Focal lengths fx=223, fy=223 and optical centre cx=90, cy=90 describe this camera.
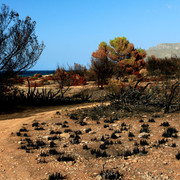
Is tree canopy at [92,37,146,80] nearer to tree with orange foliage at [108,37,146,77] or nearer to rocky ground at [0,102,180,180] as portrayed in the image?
tree with orange foliage at [108,37,146,77]

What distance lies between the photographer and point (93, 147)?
6203 millimetres

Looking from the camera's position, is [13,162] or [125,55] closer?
[13,162]

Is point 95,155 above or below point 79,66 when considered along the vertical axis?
below

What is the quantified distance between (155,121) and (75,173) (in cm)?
482

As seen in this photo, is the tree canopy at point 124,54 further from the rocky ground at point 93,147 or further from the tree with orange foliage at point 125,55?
the rocky ground at point 93,147

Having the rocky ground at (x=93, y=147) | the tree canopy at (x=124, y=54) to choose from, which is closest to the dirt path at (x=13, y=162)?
the rocky ground at (x=93, y=147)

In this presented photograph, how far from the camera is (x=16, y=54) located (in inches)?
532

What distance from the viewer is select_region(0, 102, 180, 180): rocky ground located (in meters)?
4.69

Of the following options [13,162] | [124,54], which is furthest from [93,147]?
[124,54]

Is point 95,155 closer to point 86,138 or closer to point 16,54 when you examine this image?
point 86,138

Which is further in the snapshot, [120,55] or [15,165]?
[120,55]

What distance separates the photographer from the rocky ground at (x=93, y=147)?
15.4 feet

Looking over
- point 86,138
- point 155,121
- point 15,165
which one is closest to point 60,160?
point 15,165

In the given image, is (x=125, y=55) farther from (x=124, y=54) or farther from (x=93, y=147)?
(x=93, y=147)
